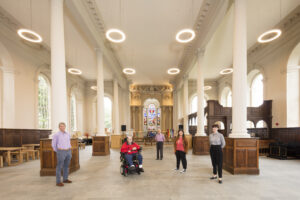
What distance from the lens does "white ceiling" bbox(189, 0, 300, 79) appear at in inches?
299

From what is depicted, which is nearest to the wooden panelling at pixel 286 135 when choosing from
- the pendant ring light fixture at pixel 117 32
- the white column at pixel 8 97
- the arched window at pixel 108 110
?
the pendant ring light fixture at pixel 117 32

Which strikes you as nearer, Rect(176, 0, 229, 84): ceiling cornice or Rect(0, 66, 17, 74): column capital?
Rect(176, 0, 229, 84): ceiling cornice

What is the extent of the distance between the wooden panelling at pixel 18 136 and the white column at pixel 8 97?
39cm

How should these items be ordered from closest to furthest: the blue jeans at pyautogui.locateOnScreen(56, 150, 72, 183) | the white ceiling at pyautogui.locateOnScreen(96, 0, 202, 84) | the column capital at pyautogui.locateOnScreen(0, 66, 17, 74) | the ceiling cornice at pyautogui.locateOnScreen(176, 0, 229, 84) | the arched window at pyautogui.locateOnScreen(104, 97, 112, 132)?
the blue jeans at pyautogui.locateOnScreen(56, 150, 72, 183)
the ceiling cornice at pyautogui.locateOnScreen(176, 0, 229, 84)
the white ceiling at pyautogui.locateOnScreen(96, 0, 202, 84)
the column capital at pyautogui.locateOnScreen(0, 66, 17, 74)
the arched window at pyautogui.locateOnScreen(104, 97, 112, 132)

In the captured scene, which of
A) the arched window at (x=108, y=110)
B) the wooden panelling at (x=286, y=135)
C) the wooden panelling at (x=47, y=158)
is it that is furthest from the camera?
the arched window at (x=108, y=110)

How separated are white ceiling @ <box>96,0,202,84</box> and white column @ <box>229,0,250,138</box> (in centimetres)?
221

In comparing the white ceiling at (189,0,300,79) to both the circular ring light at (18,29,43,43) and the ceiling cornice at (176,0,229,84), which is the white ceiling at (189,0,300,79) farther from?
the circular ring light at (18,29,43,43)

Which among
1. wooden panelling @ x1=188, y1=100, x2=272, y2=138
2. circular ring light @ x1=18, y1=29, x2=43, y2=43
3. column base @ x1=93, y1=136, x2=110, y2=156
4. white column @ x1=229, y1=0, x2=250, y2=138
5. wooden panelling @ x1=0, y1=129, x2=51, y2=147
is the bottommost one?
column base @ x1=93, y1=136, x2=110, y2=156

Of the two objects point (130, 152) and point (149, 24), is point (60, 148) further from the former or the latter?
point (149, 24)

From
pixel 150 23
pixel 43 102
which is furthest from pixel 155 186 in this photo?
pixel 43 102

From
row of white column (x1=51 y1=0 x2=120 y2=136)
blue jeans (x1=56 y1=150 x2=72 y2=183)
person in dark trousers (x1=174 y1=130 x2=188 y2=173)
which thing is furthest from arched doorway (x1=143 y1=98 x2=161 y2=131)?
blue jeans (x1=56 y1=150 x2=72 y2=183)

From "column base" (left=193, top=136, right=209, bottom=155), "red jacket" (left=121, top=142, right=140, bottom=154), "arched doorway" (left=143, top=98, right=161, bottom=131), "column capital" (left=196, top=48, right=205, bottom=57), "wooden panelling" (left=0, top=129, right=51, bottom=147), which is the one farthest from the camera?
"arched doorway" (left=143, top=98, right=161, bottom=131)

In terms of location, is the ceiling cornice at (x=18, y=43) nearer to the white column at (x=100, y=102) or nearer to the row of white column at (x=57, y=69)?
the white column at (x=100, y=102)

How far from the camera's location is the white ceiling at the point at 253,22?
759 cm
